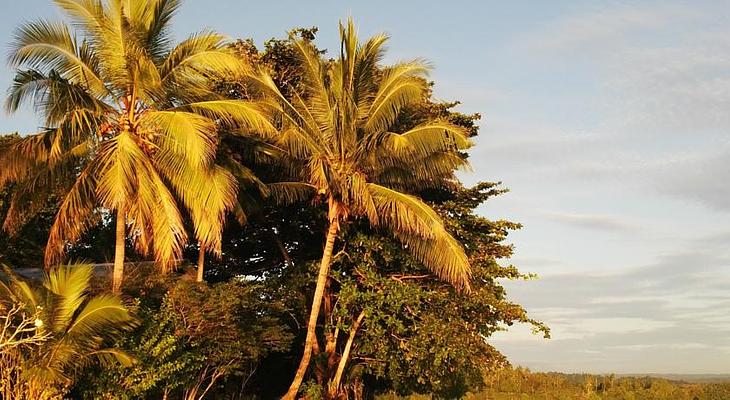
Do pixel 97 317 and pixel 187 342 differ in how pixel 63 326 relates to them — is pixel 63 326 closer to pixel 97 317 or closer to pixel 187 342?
pixel 97 317

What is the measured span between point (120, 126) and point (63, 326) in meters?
4.54

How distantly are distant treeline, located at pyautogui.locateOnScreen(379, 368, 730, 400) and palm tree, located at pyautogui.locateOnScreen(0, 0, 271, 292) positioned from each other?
54.4 ft

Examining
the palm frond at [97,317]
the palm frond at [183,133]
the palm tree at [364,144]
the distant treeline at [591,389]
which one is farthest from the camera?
the distant treeline at [591,389]

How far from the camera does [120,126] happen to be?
42.0 feet

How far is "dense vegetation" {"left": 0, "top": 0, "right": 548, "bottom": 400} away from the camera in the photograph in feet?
36.3

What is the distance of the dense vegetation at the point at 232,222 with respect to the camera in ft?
36.3

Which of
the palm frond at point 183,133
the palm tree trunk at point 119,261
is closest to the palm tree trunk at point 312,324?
the palm frond at point 183,133

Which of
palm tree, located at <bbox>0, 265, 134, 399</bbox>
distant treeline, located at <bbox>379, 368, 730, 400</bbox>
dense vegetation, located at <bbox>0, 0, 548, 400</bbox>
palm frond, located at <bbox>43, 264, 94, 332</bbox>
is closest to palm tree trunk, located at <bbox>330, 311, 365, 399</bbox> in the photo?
dense vegetation, located at <bbox>0, 0, 548, 400</bbox>

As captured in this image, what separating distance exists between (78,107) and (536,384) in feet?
85.3

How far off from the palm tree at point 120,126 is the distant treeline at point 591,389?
54.4 ft

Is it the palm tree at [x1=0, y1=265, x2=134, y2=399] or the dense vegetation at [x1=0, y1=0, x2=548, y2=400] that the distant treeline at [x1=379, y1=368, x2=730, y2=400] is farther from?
the palm tree at [x1=0, y1=265, x2=134, y2=399]

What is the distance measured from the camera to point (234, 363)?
13344 millimetres

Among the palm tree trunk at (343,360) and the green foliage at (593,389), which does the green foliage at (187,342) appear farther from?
the green foliage at (593,389)

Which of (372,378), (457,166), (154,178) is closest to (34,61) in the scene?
(154,178)
